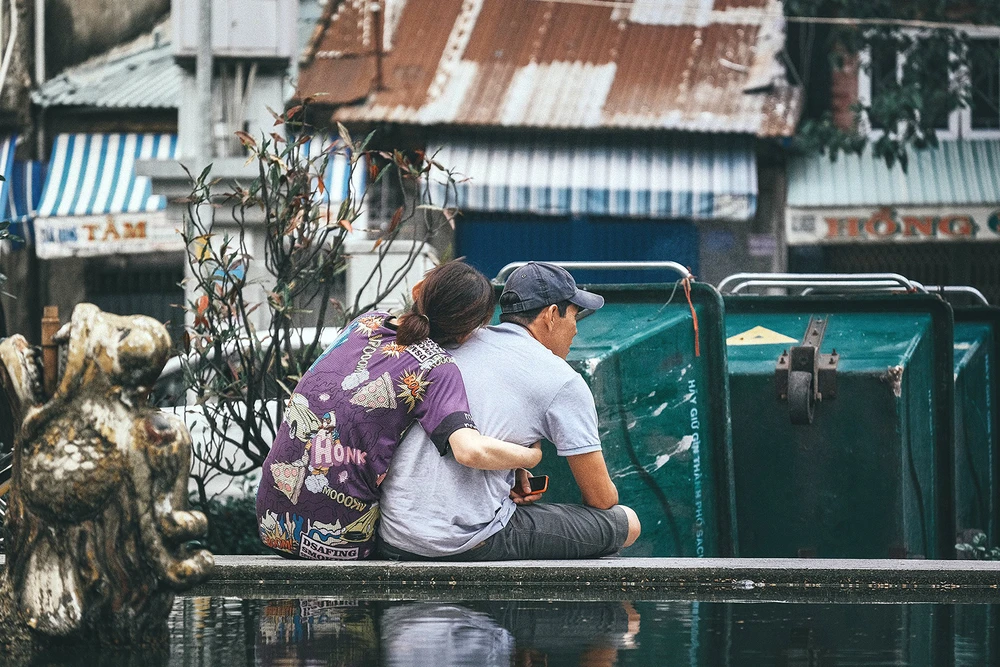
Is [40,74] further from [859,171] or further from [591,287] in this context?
[591,287]

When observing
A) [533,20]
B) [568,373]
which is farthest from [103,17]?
[568,373]

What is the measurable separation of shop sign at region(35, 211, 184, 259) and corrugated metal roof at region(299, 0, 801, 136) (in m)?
2.05

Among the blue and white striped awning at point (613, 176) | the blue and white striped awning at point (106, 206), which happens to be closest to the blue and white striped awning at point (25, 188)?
the blue and white striped awning at point (106, 206)

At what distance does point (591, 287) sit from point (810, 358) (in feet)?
2.74

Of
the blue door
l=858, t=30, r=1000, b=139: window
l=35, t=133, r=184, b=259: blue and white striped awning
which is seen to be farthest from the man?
l=35, t=133, r=184, b=259: blue and white striped awning

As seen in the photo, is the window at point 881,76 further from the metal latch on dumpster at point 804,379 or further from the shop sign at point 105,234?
the metal latch on dumpster at point 804,379

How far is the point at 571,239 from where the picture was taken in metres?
12.7

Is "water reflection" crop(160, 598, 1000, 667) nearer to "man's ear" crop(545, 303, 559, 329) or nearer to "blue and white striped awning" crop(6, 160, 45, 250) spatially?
"man's ear" crop(545, 303, 559, 329)

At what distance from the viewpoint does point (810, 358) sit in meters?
4.84

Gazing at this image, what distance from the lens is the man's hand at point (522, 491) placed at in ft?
12.4

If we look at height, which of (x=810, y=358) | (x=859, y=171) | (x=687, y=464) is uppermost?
(x=859, y=171)

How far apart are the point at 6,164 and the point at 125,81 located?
1.44m

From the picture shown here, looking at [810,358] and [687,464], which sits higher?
[810,358]

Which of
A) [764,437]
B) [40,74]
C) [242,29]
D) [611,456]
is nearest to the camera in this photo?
[611,456]
